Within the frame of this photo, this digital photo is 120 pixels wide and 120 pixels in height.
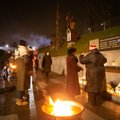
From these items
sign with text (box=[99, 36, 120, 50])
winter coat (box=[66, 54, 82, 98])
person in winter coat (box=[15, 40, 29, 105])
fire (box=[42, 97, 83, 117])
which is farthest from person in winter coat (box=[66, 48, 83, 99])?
sign with text (box=[99, 36, 120, 50])

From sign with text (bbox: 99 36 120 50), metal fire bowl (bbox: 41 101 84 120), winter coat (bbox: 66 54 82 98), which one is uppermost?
sign with text (bbox: 99 36 120 50)

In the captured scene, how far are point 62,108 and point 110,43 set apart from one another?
8.80m

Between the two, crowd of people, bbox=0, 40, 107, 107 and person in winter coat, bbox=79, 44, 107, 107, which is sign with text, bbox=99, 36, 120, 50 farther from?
person in winter coat, bbox=79, 44, 107, 107

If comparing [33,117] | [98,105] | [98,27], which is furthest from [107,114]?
[98,27]

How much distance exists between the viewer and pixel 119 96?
8430 millimetres

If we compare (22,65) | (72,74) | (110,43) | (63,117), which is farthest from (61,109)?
(110,43)

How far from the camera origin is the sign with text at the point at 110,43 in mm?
12164

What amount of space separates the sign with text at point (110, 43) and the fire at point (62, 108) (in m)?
7.98

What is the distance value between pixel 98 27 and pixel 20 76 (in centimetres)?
1842

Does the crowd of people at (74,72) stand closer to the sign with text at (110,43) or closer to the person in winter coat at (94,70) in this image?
the person in winter coat at (94,70)

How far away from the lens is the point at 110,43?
1263 centimetres

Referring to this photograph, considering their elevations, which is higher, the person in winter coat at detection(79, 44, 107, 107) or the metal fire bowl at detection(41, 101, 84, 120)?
the person in winter coat at detection(79, 44, 107, 107)

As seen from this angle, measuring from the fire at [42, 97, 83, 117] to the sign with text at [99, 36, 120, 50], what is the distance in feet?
26.2

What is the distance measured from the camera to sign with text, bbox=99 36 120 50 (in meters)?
12.2
